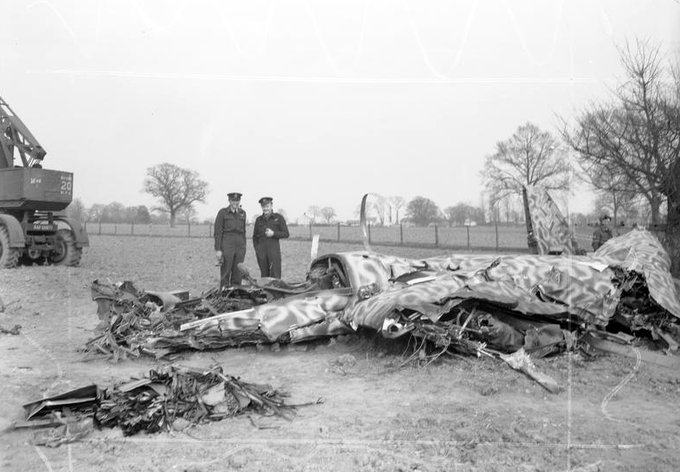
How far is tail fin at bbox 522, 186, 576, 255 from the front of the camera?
7.27 metres

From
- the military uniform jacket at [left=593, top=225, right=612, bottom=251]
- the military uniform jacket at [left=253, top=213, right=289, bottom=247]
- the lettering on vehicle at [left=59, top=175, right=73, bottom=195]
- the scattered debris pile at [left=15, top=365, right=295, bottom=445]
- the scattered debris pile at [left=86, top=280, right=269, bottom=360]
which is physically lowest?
the scattered debris pile at [left=15, top=365, right=295, bottom=445]

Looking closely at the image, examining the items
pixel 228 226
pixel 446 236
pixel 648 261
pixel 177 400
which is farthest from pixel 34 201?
pixel 446 236

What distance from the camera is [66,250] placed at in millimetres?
15125

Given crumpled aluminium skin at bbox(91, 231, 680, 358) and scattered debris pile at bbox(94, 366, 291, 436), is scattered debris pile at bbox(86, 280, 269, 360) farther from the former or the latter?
scattered debris pile at bbox(94, 366, 291, 436)

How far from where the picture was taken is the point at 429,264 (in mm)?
6719

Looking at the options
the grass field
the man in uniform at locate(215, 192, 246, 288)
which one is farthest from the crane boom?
the grass field

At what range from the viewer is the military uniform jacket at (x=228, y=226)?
9.27m

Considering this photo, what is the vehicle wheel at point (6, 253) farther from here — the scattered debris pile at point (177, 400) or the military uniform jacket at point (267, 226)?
the scattered debris pile at point (177, 400)

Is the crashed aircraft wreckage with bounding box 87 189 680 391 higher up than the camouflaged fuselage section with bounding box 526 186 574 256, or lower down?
lower down

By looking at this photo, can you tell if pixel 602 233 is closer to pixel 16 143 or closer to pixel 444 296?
pixel 444 296

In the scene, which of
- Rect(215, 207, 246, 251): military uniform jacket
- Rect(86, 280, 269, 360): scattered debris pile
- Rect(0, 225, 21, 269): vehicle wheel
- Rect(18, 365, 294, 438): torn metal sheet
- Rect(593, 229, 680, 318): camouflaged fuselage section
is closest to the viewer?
Rect(18, 365, 294, 438): torn metal sheet

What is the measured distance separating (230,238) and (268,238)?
0.60 meters

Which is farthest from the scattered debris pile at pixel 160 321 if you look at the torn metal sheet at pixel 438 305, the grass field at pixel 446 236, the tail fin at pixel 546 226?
the grass field at pixel 446 236

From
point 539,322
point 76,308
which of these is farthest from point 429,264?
point 76,308
